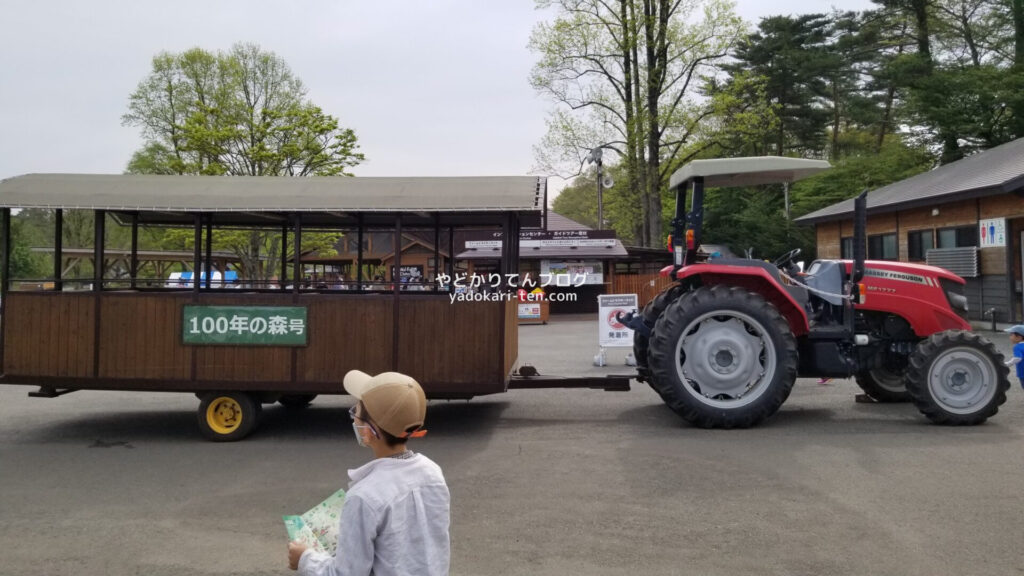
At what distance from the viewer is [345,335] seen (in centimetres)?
802

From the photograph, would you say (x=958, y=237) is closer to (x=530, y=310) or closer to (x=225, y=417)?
(x=530, y=310)

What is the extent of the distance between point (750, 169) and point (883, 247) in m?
19.2

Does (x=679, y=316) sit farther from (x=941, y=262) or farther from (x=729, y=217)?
(x=729, y=217)

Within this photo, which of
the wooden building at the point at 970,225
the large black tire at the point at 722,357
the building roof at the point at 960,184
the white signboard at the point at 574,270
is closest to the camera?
the large black tire at the point at 722,357

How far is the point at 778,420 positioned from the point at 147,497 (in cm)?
630

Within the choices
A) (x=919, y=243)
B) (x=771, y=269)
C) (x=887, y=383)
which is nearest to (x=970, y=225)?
(x=919, y=243)

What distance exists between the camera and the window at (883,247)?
79.2ft

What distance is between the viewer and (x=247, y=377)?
26.2ft

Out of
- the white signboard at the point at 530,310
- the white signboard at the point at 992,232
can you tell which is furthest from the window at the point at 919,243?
the white signboard at the point at 530,310

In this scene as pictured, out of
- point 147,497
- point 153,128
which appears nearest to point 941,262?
point 147,497

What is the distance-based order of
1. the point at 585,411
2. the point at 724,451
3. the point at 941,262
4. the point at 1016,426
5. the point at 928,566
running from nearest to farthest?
1. the point at 928,566
2. the point at 724,451
3. the point at 1016,426
4. the point at 585,411
5. the point at 941,262

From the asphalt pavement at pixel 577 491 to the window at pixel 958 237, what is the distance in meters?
13.0

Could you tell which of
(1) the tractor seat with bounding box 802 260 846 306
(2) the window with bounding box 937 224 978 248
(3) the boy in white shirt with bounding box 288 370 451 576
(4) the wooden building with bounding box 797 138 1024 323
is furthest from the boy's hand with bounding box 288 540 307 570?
(2) the window with bounding box 937 224 978 248

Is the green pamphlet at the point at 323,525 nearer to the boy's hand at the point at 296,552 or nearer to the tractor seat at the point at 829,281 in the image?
the boy's hand at the point at 296,552
